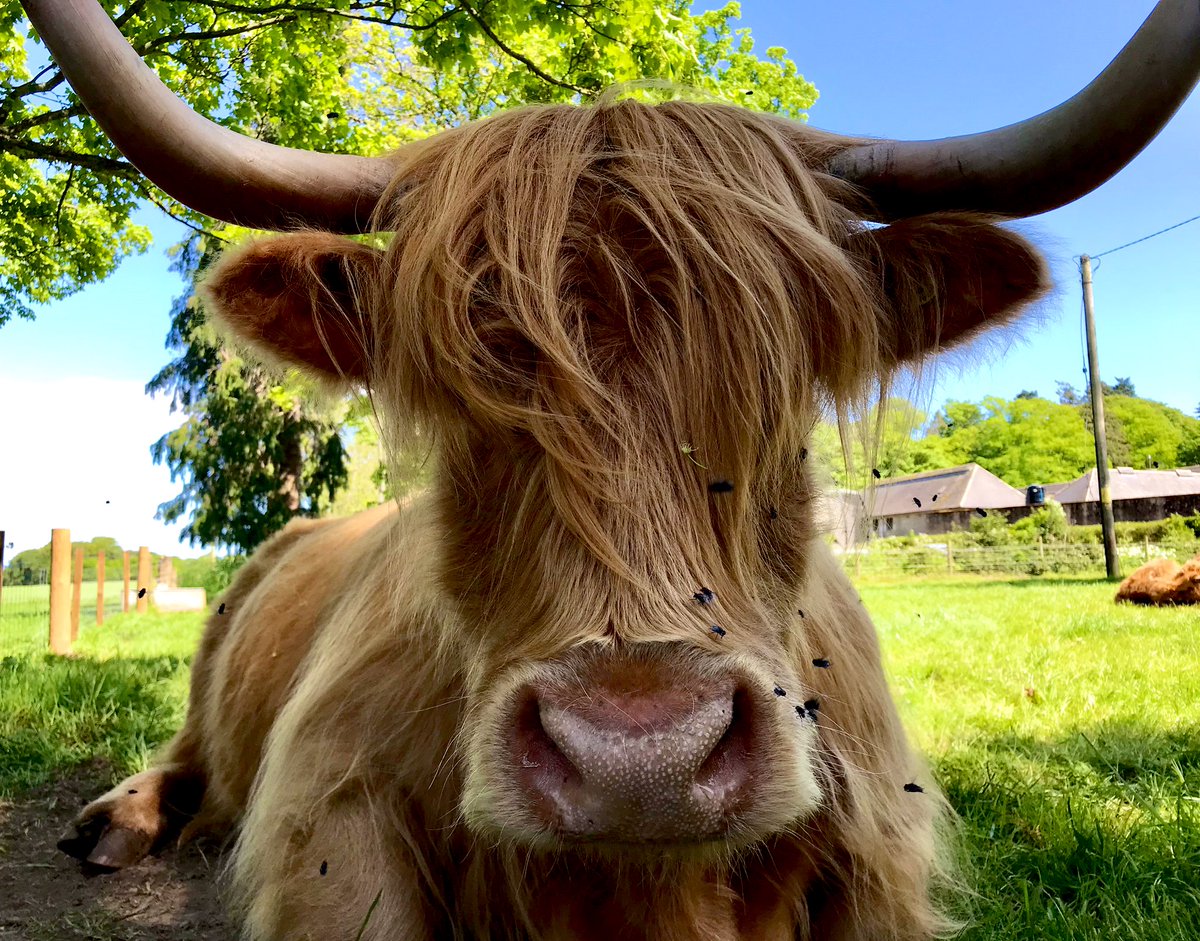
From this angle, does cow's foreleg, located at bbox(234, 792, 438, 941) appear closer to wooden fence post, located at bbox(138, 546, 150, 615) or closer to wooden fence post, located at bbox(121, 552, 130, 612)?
wooden fence post, located at bbox(138, 546, 150, 615)

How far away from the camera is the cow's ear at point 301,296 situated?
1955mm

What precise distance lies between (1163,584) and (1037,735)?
432 cm

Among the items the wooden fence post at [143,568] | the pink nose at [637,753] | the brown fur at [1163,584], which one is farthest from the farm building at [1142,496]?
the wooden fence post at [143,568]

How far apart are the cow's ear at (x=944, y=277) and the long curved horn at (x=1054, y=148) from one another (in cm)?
8

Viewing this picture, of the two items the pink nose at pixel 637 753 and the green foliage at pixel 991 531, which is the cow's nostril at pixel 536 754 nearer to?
the pink nose at pixel 637 753

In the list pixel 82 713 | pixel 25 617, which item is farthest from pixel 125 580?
pixel 82 713

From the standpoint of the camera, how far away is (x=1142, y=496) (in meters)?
9.02

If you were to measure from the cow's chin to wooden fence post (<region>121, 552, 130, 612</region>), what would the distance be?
667 inches

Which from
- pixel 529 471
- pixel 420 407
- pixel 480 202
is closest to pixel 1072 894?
pixel 529 471

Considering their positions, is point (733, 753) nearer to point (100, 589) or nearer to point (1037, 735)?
point (1037, 735)

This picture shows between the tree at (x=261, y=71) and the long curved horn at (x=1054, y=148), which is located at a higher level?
the tree at (x=261, y=71)

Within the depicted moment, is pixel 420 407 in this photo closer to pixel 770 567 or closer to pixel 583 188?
pixel 583 188

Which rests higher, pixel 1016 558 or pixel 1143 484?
pixel 1143 484

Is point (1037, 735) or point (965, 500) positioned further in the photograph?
point (965, 500)
